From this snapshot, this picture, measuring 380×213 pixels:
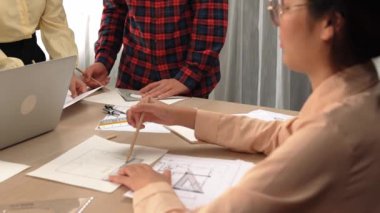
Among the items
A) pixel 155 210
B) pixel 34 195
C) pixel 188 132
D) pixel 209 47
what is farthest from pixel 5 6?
pixel 155 210

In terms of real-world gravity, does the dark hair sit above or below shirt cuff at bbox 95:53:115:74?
above

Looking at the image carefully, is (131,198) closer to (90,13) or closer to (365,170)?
(365,170)

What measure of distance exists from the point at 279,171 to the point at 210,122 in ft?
1.94

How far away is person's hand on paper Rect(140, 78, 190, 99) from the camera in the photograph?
175 cm

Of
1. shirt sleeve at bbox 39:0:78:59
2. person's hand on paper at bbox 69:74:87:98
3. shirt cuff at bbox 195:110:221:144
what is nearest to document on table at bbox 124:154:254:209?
shirt cuff at bbox 195:110:221:144

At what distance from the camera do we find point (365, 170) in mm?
712

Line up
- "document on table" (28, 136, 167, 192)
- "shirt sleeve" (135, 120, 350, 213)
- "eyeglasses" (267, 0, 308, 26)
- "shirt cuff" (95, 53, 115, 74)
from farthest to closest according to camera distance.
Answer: "shirt cuff" (95, 53, 115, 74) → "document on table" (28, 136, 167, 192) → "eyeglasses" (267, 0, 308, 26) → "shirt sleeve" (135, 120, 350, 213)

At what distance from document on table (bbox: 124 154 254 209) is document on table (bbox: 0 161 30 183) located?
11.5 inches

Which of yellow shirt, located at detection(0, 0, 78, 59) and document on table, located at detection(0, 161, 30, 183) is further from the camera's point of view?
yellow shirt, located at detection(0, 0, 78, 59)

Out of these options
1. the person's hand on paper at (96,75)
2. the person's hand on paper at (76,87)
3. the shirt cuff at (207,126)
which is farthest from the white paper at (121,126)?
the person's hand on paper at (96,75)

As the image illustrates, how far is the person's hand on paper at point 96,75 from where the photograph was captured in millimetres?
1870

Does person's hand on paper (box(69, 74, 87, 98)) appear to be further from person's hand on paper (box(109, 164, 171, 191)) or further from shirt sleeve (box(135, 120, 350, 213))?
shirt sleeve (box(135, 120, 350, 213))

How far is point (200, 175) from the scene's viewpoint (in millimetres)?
1080

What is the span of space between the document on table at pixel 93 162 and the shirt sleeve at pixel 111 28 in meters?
0.83
